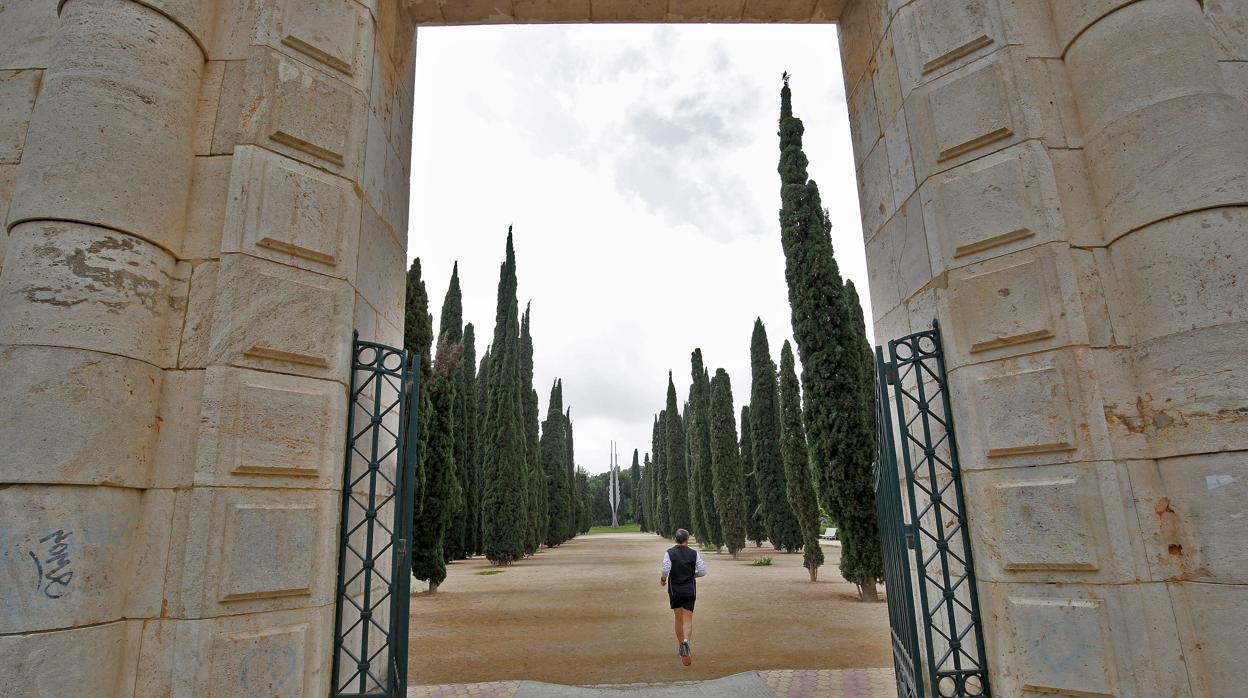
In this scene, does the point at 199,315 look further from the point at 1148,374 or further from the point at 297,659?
the point at 1148,374

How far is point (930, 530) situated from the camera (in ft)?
12.4

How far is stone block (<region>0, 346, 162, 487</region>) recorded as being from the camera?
2.62m

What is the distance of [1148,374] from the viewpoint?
2.98m

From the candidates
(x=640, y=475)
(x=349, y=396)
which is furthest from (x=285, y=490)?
(x=640, y=475)

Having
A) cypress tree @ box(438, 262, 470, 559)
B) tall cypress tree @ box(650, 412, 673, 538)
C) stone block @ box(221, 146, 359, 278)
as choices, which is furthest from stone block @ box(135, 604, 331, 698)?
tall cypress tree @ box(650, 412, 673, 538)

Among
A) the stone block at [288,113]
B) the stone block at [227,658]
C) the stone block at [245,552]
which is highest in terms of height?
the stone block at [288,113]

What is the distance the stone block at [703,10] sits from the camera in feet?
15.7

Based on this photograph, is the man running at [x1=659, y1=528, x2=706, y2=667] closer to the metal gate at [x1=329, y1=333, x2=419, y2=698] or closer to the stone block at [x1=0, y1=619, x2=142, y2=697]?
the metal gate at [x1=329, y1=333, x2=419, y2=698]

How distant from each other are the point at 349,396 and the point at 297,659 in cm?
128

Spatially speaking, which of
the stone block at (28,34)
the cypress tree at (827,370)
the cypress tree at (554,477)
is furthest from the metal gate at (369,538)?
the cypress tree at (554,477)

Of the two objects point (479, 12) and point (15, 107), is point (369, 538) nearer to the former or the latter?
point (15, 107)

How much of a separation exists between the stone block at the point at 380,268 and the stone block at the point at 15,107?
65.7 inches

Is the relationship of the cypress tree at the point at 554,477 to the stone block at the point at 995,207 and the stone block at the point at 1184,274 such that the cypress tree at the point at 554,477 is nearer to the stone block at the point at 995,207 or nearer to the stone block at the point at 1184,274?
the stone block at the point at 995,207

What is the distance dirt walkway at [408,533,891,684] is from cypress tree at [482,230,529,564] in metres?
5.53
